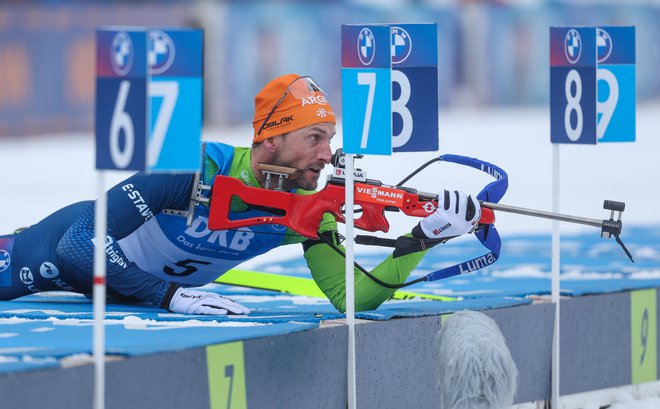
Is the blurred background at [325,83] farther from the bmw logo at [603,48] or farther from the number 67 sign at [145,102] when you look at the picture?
the number 67 sign at [145,102]

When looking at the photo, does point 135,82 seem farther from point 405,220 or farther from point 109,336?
point 405,220

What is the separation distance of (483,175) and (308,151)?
1137cm

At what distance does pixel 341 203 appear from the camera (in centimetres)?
521

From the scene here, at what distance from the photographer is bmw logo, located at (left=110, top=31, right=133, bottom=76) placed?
12.1ft

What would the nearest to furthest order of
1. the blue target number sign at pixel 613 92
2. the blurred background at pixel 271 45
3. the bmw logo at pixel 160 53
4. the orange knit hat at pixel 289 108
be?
the bmw logo at pixel 160 53, the orange knit hat at pixel 289 108, the blue target number sign at pixel 613 92, the blurred background at pixel 271 45

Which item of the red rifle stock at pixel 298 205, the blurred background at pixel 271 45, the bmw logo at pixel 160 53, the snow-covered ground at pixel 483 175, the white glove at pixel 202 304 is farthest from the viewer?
the blurred background at pixel 271 45

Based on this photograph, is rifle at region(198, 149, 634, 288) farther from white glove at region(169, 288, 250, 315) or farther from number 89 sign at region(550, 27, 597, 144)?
number 89 sign at region(550, 27, 597, 144)

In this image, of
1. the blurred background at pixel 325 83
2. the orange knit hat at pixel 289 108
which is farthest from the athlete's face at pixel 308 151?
the blurred background at pixel 325 83

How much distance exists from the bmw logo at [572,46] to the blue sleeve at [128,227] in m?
1.56

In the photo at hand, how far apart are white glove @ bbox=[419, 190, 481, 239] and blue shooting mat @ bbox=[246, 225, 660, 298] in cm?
83

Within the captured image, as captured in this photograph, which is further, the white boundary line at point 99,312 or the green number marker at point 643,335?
the green number marker at point 643,335

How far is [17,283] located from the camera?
5781 mm

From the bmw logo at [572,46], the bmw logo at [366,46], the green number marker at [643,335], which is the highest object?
the bmw logo at [572,46]

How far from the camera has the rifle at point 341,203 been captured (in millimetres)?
5105
